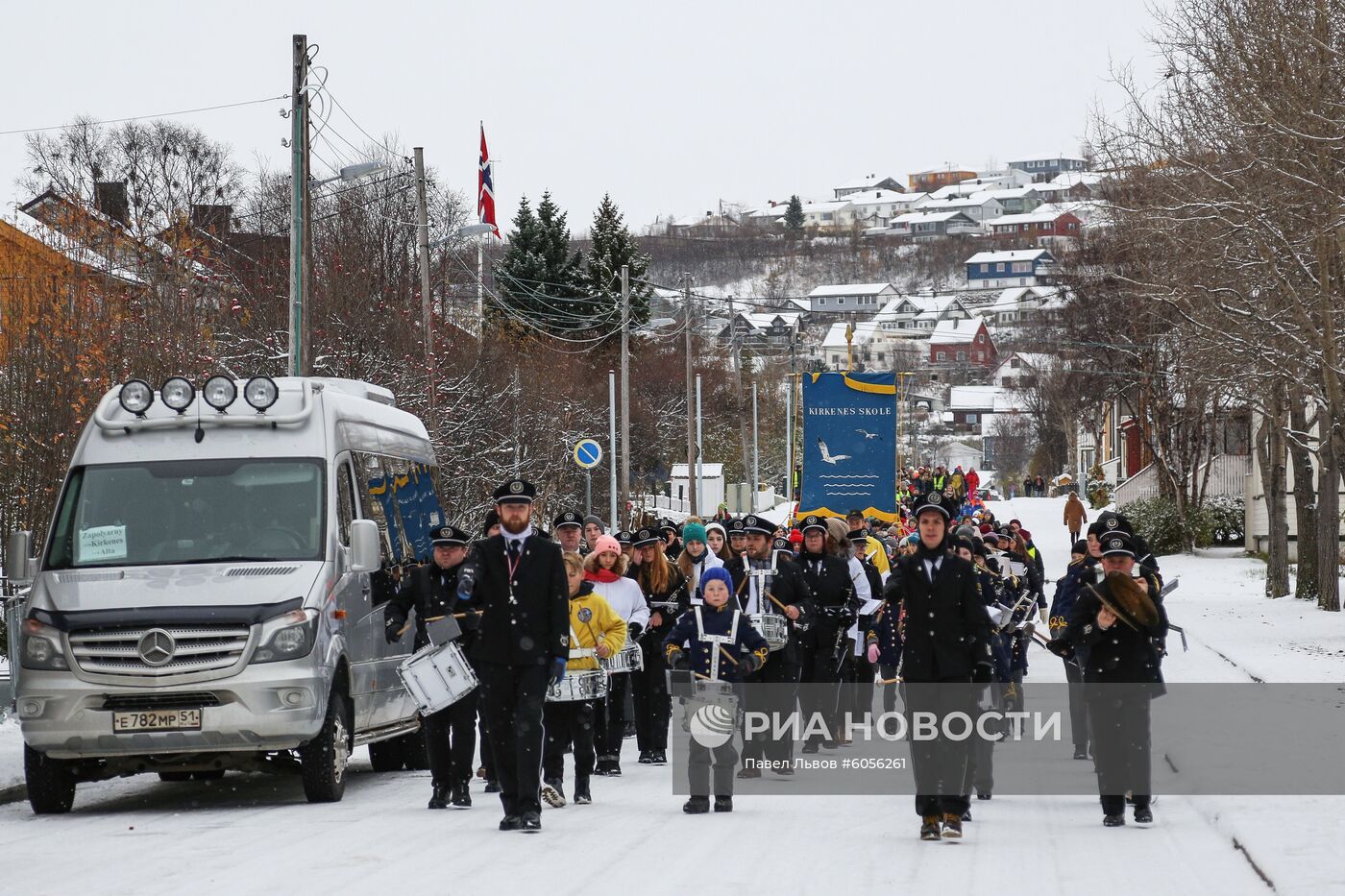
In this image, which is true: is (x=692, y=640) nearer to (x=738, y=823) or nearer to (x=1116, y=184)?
(x=738, y=823)

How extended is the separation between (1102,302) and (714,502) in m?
13.1

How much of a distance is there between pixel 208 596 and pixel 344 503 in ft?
4.87

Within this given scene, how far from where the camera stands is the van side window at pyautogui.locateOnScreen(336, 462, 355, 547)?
12297 mm

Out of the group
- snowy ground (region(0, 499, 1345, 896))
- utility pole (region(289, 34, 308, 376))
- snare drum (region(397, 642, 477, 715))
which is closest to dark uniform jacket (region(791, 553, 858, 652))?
snowy ground (region(0, 499, 1345, 896))

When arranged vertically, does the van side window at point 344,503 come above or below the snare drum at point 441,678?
above

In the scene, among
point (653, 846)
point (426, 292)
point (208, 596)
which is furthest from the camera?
point (426, 292)

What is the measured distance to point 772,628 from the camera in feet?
41.5

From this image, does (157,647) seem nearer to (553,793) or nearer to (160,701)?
(160,701)

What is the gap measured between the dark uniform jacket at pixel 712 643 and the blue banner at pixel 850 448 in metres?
18.0

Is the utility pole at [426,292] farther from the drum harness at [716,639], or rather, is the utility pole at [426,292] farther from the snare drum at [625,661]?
the drum harness at [716,639]

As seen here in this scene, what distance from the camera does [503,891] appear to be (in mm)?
8031

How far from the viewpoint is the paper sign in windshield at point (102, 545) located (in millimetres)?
11867

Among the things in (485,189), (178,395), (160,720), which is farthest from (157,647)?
(485,189)

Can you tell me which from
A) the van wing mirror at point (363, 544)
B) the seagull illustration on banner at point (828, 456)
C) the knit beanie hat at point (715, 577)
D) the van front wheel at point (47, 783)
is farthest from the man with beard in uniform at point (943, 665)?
the seagull illustration on banner at point (828, 456)
